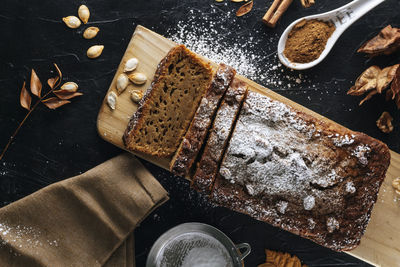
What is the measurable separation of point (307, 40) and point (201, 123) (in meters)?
1.22

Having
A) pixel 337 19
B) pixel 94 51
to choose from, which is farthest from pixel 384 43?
pixel 94 51

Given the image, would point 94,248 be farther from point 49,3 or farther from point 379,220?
point 379,220

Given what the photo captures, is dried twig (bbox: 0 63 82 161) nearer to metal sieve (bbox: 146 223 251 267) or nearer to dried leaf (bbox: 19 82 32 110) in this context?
dried leaf (bbox: 19 82 32 110)

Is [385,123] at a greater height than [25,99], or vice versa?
[385,123]

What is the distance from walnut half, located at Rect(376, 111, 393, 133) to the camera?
2.97 m

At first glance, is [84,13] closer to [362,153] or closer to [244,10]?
[244,10]

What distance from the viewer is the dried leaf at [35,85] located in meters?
2.84

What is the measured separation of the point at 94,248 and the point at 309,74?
7.81ft

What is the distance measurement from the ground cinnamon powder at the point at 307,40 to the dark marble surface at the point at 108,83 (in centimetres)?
16

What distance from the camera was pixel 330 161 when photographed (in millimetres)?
2547

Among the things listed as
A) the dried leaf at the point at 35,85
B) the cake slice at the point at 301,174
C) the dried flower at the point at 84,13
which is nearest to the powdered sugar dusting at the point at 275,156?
the cake slice at the point at 301,174

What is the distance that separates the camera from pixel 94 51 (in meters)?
2.86

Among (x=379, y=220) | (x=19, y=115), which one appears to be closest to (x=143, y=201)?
(x=19, y=115)

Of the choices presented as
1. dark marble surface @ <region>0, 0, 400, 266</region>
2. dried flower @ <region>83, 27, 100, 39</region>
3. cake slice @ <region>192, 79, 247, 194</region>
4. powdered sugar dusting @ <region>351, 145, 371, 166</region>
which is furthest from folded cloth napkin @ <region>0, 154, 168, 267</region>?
powdered sugar dusting @ <region>351, 145, 371, 166</region>
